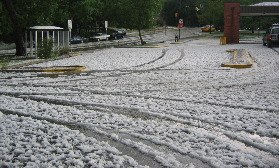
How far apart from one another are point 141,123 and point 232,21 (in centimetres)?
4000

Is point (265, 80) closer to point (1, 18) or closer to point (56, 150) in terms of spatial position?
point (56, 150)

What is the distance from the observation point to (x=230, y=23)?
4475cm

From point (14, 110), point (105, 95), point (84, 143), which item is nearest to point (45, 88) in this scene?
point (105, 95)

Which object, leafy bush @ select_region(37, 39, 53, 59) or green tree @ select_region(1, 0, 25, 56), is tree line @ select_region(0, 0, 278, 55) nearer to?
green tree @ select_region(1, 0, 25, 56)

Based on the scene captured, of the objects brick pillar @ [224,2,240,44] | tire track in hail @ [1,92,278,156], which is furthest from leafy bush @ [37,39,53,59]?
brick pillar @ [224,2,240,44]

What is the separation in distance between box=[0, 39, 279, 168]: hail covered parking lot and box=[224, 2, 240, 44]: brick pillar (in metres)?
32.3

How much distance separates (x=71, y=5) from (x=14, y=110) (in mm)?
45048

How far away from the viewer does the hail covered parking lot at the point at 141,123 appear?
17.5 ft

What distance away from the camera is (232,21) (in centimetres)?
4466

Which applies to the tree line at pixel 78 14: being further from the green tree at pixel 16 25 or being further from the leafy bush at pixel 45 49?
the leafy bush at pixel 45 49

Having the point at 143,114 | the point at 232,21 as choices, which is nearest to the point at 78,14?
the point at 232,21

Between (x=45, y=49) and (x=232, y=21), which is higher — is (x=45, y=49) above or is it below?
below

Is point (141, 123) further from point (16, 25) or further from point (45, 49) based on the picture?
point (16, 25)

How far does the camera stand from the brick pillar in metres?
44.1
